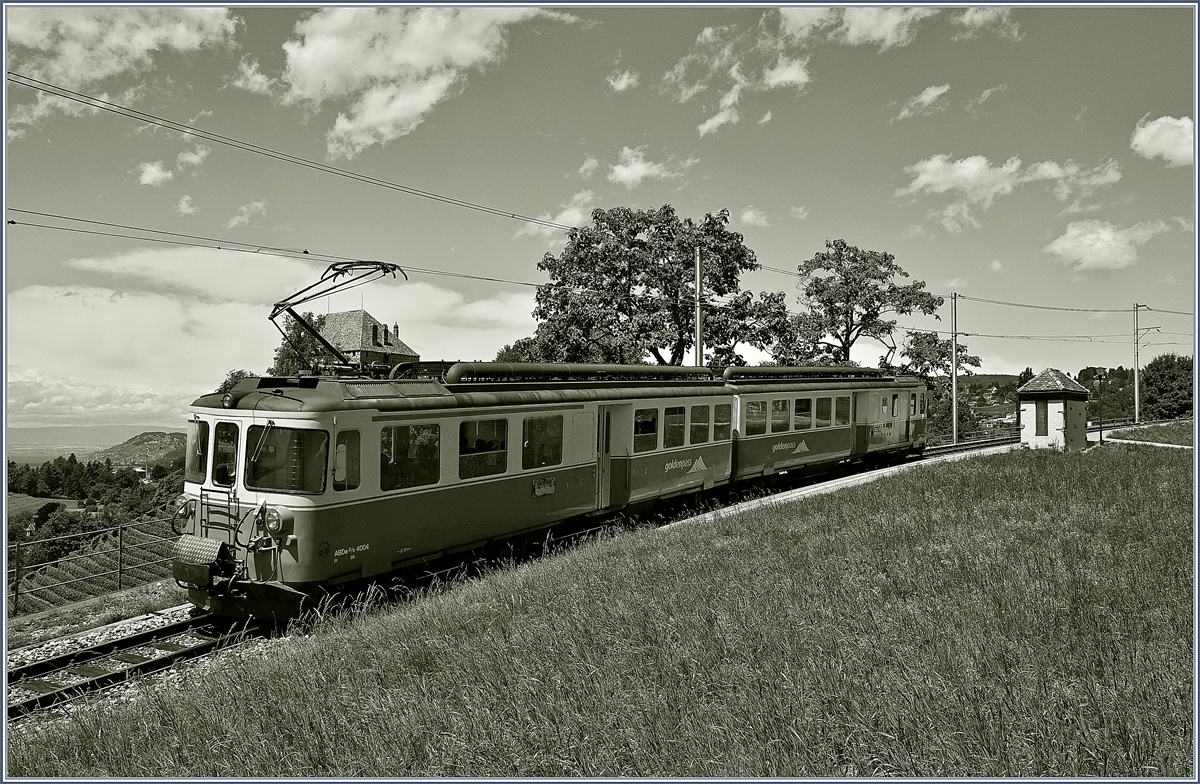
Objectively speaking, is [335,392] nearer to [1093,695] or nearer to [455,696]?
[455,696]

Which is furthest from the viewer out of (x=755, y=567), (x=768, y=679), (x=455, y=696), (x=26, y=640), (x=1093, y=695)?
(x=26, y=640)

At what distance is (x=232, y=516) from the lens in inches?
348

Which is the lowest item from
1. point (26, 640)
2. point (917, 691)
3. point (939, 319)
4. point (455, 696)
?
point (26, 640)

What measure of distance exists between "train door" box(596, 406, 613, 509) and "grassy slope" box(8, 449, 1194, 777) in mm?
3542

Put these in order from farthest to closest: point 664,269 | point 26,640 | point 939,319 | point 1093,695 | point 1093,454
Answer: point 939,319
point 664,269
point 1093,454
point 26,640
point 1093,695

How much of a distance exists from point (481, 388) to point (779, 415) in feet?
33.2

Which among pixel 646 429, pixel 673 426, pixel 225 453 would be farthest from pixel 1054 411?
pixel 225 453

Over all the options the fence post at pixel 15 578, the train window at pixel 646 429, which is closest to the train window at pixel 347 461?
the train window at pixel 646 429

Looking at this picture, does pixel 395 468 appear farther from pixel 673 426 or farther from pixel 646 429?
pixel 673 426

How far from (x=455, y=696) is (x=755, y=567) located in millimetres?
4354

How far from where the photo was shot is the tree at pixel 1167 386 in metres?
71.5

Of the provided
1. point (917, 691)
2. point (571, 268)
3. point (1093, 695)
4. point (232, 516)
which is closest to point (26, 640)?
point (232, 516)

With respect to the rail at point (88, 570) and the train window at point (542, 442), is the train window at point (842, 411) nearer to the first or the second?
the train window at point (542, 442)

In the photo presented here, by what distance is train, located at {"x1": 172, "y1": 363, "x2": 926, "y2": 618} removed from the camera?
859 centimetres
